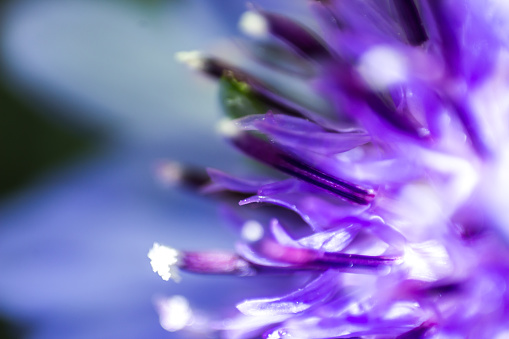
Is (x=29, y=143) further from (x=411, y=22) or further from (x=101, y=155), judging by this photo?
(x=411, y=22)

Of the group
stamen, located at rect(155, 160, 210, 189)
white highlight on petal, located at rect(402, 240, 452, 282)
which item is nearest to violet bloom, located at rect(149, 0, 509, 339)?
white highlight on petal, located at rect(402, 240, 452, 282)

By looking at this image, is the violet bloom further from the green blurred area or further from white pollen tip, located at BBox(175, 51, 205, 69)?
the green blurred area

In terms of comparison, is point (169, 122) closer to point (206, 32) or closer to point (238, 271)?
point (206, 32)

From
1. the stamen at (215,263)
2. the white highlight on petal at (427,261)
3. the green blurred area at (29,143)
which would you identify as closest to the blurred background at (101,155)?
the green blurred area at (29,143)

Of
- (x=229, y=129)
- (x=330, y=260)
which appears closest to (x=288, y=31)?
(x=229, y=129)

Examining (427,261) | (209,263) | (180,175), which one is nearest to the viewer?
(427,261)

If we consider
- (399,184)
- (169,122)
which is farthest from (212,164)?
(399,184)
